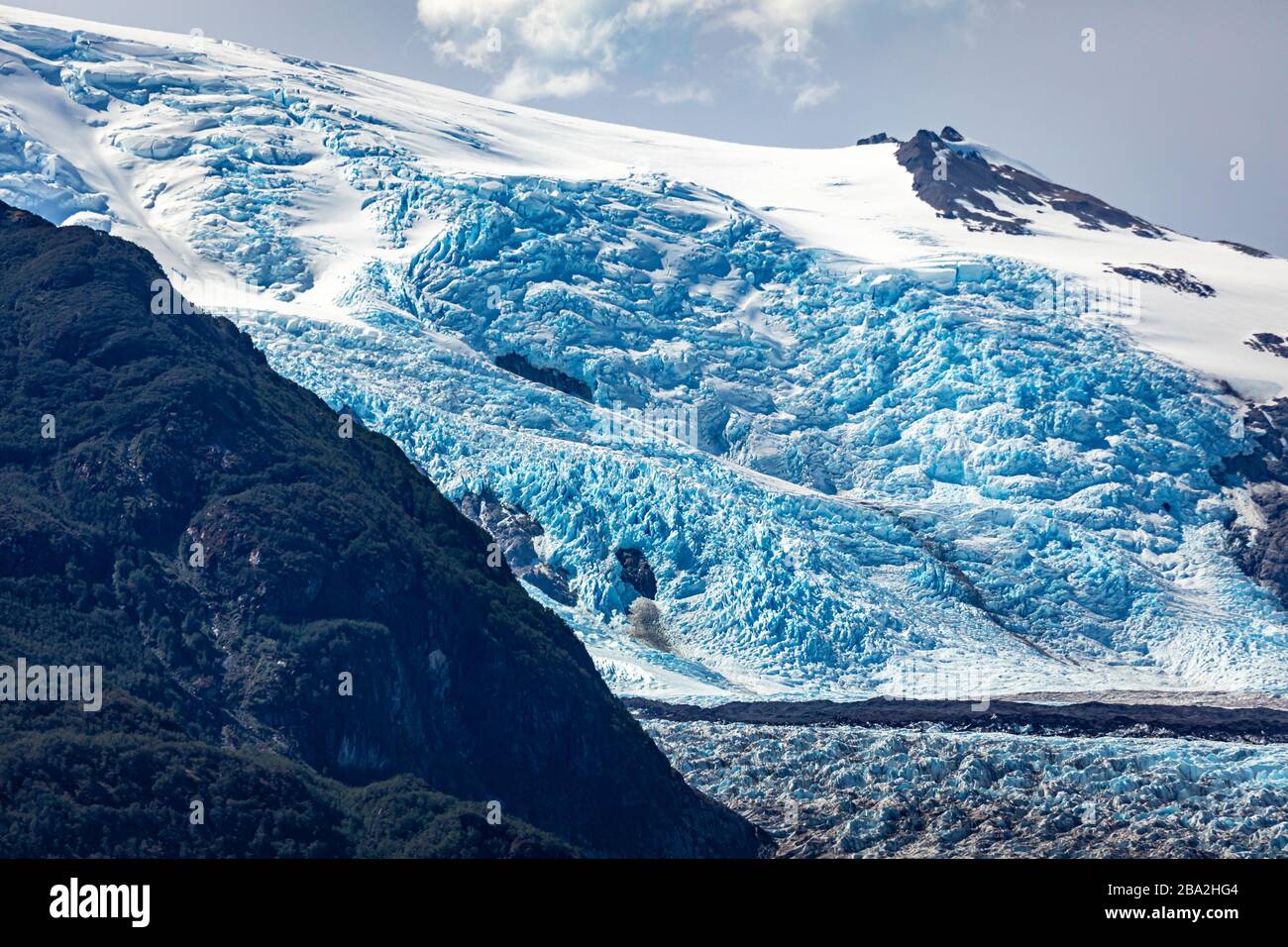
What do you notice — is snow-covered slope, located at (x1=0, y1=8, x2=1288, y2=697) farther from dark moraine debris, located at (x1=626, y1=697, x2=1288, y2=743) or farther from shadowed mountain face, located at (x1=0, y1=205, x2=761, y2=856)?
shadowed mountain face, located at (x1=0, y1=205, x2=761, y2=856)

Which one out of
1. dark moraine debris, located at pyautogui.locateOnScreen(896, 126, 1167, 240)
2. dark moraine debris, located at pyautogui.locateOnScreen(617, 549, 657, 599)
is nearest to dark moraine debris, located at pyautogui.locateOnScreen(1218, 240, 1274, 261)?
dark moraine debris, located at pyautogui.locateOnScreen(896, 126, 1167, 240)

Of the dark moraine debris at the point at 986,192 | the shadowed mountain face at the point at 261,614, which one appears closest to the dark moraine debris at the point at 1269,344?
the dark moraine debris at the point at 986,192

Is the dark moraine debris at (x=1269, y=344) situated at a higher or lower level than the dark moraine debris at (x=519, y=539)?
higher

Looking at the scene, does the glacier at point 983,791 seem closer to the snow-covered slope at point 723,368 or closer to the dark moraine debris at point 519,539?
the snow-covered slope at point 723,368

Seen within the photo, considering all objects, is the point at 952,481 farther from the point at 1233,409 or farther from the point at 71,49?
the point at 71,49

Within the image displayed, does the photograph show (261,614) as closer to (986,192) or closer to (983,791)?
(983,791)
